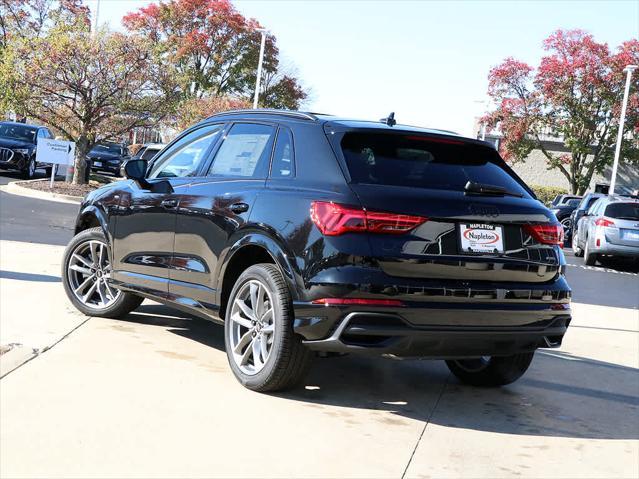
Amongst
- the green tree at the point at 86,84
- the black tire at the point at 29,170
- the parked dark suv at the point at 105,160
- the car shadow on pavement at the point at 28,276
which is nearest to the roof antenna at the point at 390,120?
the car shadow on pavement at the point at 28,276

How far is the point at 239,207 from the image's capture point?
5.72 meters

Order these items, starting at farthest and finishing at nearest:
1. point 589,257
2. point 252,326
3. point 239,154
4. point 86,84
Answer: point 86,84 → point 589,257 → point 239,154 → point 252,326

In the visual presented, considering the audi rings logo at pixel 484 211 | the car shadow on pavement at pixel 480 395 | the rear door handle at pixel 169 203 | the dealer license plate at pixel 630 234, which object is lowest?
the car shadow on pavement at pixel 480 395

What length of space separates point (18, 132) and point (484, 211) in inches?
Answer: 967

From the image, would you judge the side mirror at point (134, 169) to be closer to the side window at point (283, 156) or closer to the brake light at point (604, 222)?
the side window at point (283, 156)

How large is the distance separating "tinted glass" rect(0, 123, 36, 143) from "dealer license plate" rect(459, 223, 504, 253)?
24073 millimetres

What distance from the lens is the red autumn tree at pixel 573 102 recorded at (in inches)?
1625

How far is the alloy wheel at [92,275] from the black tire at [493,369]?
2818 mm

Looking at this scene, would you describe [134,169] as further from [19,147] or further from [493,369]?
[19,147]

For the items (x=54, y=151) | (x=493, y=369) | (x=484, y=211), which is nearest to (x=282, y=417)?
(x=484, y=211)

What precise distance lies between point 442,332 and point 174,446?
1.60m

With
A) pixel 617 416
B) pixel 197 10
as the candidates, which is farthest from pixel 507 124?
pixel 617 416

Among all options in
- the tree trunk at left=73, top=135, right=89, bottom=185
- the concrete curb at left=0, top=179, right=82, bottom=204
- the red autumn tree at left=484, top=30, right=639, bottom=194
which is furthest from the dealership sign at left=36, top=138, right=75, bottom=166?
the red autumn tree at left=484, top=30, right=639, bottom=194

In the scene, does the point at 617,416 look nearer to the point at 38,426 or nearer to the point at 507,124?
the point at 38,426
